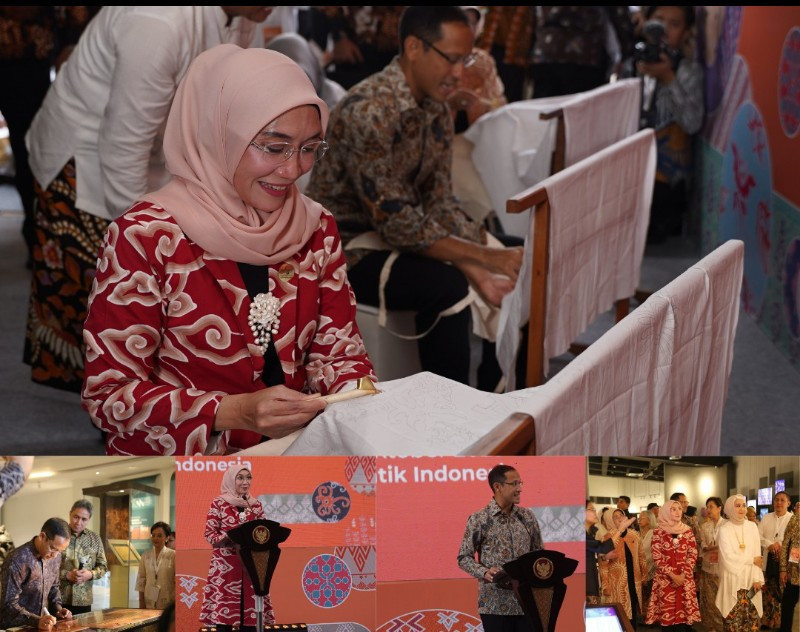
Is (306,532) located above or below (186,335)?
below

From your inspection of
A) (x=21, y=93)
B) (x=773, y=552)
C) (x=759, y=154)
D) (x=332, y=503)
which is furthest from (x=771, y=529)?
(x=21, y=93)

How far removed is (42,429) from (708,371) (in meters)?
2.05

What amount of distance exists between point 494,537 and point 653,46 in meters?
4.81

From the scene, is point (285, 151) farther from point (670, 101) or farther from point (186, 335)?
point (670, 101)

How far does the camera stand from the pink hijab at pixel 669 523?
1.41 m

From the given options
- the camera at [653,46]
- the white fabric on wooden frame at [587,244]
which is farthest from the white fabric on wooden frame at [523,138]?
the camera at [653,46]

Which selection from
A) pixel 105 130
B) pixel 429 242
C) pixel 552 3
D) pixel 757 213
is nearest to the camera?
pixel 105 130

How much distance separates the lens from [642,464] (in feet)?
4.61

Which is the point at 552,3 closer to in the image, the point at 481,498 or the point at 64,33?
the point at 64,33

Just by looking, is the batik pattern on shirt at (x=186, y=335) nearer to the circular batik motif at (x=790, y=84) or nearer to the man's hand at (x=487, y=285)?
the man's hand at (x=487, y=285)

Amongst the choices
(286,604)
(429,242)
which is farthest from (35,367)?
(286,604)

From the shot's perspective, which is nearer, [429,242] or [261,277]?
[261,277]

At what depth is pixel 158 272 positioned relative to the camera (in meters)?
1.79

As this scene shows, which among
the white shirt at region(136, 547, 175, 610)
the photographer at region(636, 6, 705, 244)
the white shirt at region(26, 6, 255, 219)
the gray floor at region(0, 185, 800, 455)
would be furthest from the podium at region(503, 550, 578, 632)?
the photographer at region(636, 6, 705, 244)
